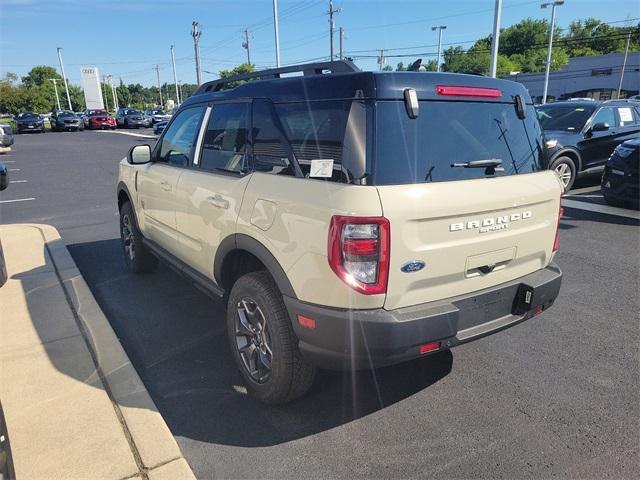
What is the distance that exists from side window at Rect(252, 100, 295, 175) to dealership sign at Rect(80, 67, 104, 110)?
2733 inches

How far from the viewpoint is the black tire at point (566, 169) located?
9.09 m

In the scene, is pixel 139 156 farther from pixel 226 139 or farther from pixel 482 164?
pixel 482 164

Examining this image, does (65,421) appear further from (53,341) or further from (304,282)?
(304,282)

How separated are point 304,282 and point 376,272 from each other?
0.39m

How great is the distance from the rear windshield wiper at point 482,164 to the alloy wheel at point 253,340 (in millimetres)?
1407

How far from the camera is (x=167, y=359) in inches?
134

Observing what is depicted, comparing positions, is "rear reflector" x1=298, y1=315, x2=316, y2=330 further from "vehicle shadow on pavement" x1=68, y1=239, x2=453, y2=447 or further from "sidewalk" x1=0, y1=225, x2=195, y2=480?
"sidewalk" x1=0, y1=225, x2=195, y2=480

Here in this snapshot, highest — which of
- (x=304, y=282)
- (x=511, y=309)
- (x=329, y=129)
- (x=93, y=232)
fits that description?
(x=329, y=129)

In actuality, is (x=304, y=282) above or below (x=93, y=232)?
above

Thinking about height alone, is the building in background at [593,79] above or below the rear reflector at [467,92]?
above

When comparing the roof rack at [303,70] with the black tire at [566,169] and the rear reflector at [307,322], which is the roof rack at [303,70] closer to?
the rear reflector at [307,322]

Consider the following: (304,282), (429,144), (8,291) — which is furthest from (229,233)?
(8,291)

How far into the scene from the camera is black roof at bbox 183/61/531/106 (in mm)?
2248

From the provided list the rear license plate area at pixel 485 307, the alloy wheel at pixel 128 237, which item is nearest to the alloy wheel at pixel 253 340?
the rear license plate area at pixel 485 307
